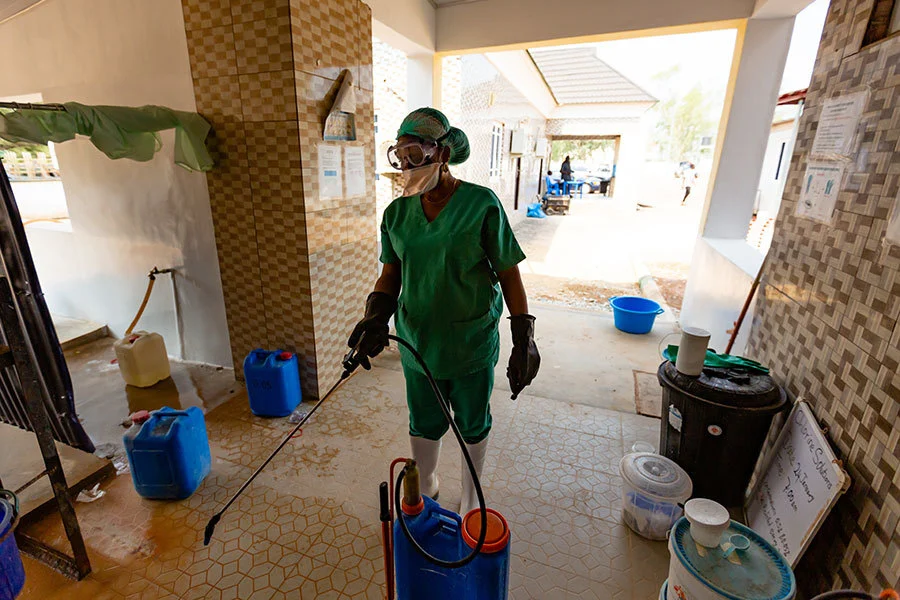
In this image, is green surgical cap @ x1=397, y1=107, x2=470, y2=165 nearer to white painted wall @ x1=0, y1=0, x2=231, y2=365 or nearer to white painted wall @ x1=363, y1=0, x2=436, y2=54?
white painted wall @ x1=0, y1=0, x2=231, y2=365

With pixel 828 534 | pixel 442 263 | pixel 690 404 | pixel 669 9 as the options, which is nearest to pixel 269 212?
pixel 442 263

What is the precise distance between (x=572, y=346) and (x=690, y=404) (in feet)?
6.50

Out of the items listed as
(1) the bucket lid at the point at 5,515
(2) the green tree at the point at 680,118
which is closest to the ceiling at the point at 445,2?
(1) the bucket lid at the point at 5,515

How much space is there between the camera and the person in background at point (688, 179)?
1827 cm

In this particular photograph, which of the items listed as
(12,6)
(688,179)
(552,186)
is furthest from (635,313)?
(688,179)

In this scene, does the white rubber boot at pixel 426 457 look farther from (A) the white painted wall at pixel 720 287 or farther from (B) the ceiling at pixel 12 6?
(B) the ceiling at pixel 12 6

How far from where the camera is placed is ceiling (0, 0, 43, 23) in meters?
3.21

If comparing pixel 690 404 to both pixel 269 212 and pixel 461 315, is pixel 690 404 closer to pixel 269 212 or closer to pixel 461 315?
pixel 461 315

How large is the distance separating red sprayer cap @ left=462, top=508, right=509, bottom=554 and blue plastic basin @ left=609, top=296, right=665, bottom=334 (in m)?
3.39

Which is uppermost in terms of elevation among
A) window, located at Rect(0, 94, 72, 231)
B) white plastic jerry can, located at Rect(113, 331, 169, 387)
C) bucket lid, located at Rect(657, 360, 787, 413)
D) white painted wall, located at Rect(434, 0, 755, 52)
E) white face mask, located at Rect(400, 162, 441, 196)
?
white painted wall, located at Rect(434, 0, 755, 52)

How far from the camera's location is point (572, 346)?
153 inches

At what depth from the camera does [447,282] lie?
5.02ft

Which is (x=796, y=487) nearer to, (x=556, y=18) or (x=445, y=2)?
(x=556, y=18)

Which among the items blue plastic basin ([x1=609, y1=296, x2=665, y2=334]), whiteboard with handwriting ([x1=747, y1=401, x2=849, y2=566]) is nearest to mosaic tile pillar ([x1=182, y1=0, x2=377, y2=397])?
whiteboard with handwriting ([x1=747, y1=401, x2=849, y2=566])
